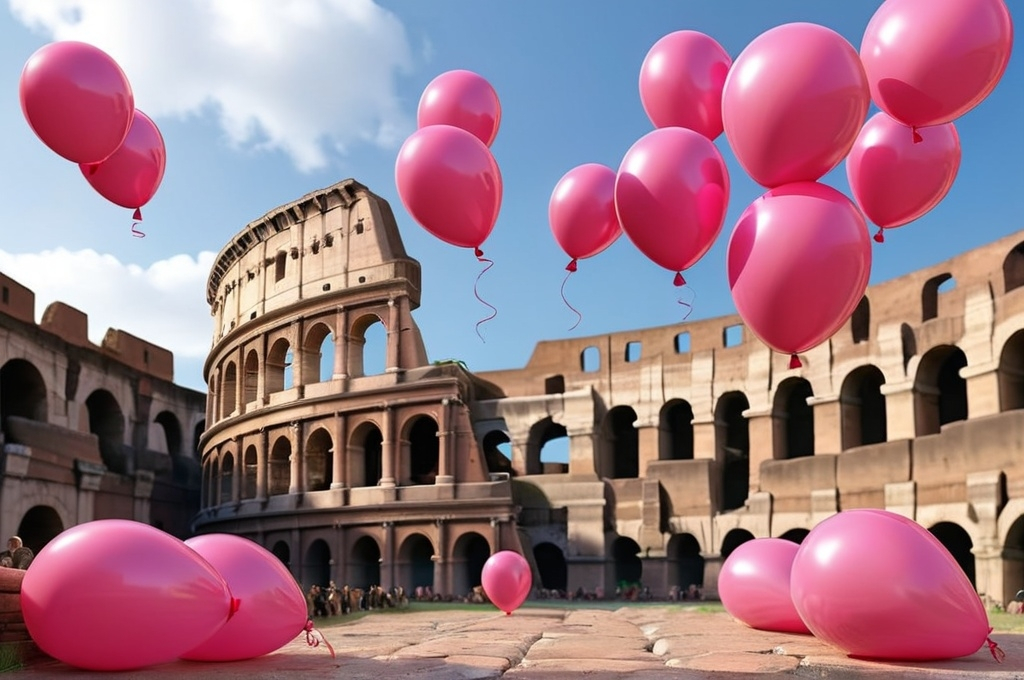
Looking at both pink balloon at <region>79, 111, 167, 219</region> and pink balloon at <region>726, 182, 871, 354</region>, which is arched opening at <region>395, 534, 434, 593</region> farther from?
pink balloon at <region>726, 182, 871, 354</region>

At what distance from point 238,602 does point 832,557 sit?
16.9ft

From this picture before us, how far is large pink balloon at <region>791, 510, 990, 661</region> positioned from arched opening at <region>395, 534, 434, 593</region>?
76.5 feet

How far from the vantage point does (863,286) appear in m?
6.98

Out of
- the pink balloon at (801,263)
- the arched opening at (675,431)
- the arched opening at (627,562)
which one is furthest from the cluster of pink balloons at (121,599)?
the arched opening at (675,431)

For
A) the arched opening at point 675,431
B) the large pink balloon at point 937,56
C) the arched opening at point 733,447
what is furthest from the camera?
the arched opening at point 675,431

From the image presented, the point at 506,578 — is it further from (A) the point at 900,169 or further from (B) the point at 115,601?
(A) the point at 900,169

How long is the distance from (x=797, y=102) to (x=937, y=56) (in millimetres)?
962

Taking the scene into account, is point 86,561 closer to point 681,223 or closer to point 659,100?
point 681,223

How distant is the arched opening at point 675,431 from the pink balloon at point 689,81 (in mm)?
25829

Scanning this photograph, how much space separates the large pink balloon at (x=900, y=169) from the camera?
7766 mm

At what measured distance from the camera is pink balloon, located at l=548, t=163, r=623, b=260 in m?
8.65

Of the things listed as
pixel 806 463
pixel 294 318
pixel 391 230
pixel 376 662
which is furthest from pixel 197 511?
pixel 376 662

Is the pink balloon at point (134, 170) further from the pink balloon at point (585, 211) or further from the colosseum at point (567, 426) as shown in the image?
the colosseum at point (567, 426)

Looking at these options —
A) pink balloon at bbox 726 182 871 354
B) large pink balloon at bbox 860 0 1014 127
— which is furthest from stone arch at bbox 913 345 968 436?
pink balloon at bbox 726 182 871 354
